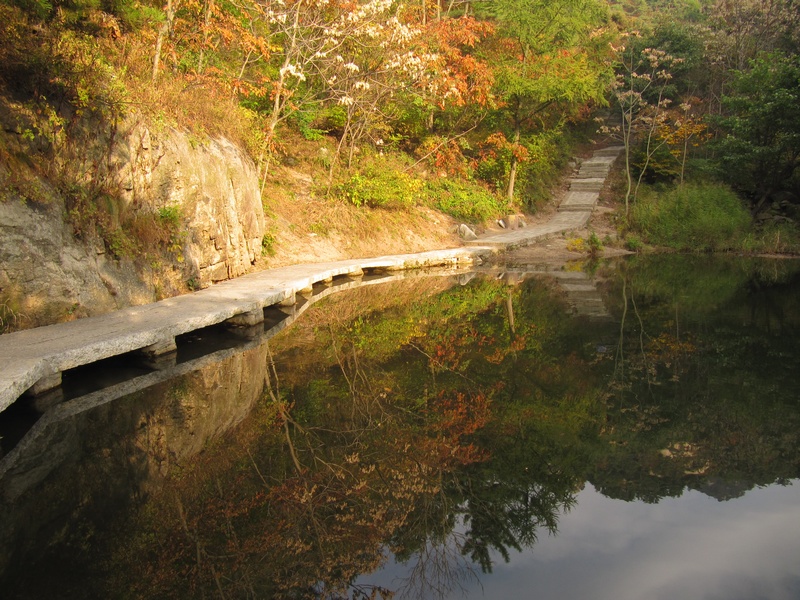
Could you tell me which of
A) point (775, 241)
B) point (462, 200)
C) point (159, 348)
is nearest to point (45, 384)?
point (159, 348)

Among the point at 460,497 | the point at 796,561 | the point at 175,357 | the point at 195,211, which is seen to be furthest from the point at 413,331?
the point at 796,561

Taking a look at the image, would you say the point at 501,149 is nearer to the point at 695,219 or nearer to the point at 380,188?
the point at 695,219

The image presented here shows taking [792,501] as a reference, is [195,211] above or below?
above

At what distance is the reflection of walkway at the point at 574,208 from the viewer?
18.9 metres

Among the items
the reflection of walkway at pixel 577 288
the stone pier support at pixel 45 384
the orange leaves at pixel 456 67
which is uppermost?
the orange leaves at pixel 456 67

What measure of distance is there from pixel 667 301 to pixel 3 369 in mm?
10418

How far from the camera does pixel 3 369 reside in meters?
4.84

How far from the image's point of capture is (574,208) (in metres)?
23.7

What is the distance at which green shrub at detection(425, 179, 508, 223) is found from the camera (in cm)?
1981

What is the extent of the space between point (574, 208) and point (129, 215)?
1871cm

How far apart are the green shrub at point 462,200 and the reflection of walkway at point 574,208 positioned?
3.09 ft

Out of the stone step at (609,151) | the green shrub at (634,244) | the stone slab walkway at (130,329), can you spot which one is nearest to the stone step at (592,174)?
the stone step at (609,151)

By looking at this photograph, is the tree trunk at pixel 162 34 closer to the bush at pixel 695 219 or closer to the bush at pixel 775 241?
the bush at pixel 695 219

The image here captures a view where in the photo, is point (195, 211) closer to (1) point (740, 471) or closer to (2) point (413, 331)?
(2) point (413, 331)
